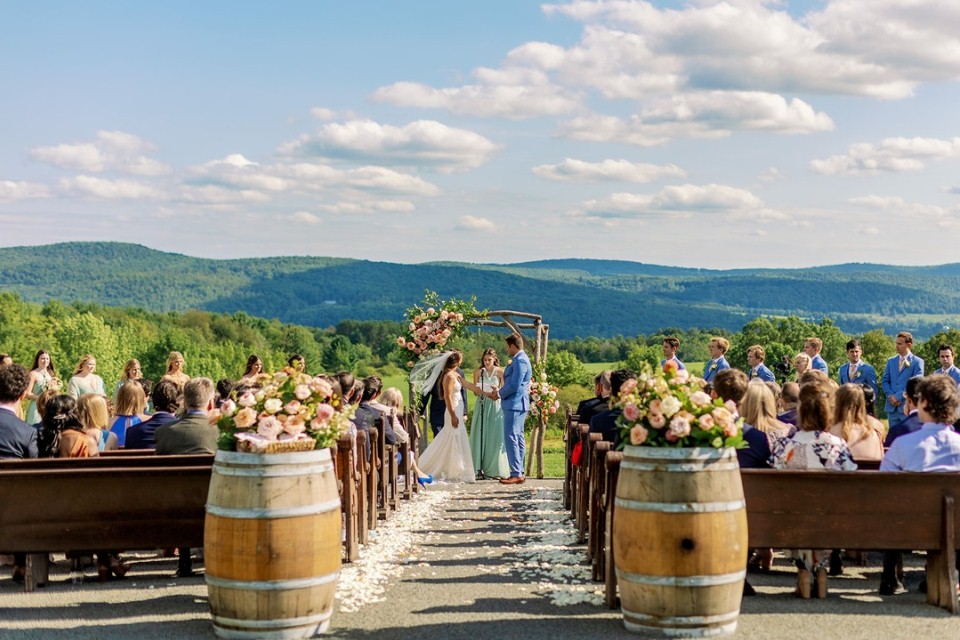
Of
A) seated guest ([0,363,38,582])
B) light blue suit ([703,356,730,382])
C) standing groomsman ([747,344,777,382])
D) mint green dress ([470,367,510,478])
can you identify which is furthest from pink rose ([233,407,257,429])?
mint green dress ([470,367,510,478])

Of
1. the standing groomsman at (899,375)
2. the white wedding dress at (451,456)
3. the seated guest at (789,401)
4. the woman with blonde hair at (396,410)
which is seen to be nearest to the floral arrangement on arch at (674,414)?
the seated guest at (789,401)

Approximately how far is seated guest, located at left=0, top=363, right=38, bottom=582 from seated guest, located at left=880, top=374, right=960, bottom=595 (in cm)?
689

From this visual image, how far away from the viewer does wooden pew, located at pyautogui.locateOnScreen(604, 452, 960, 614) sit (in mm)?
7516

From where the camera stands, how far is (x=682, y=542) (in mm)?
6629

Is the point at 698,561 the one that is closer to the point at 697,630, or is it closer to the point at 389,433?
the point at 697,630

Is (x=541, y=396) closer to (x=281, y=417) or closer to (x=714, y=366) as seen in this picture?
(x=714, y=366)

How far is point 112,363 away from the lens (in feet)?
282

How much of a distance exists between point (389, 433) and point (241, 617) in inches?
261

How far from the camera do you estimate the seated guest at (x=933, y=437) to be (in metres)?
7.76

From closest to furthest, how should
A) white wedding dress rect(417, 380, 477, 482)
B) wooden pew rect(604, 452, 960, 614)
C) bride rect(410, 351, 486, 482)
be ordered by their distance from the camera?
wooden pew rect(604, 452, 960, 614)
bride rect(410, 351, 486, 482)
white wedding dress rect(417, 380, 477, 482)

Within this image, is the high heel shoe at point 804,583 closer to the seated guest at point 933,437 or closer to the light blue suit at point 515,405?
the seated guest at point 933,437

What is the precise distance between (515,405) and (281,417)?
9.99 metres

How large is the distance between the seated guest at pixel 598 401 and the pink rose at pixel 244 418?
5.05 meters

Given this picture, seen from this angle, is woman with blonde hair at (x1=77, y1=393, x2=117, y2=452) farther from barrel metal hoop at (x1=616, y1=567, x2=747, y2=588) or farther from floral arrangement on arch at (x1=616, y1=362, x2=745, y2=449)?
barrel metal hoop at (x1=616, y1=567, x2=747, y2=588)
